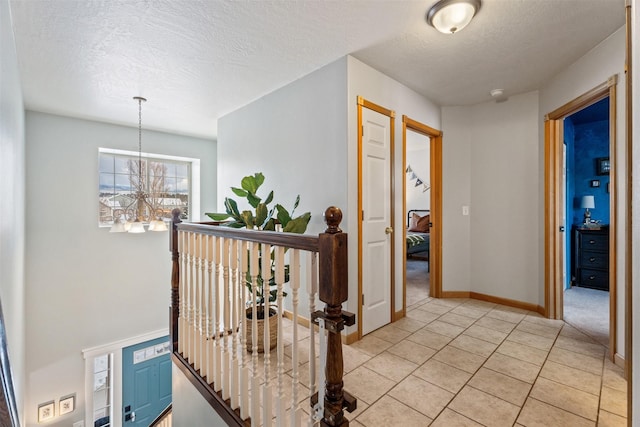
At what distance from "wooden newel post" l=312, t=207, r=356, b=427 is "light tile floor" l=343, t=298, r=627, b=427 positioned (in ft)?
1.91

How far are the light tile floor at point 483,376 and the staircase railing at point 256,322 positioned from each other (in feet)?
1.51

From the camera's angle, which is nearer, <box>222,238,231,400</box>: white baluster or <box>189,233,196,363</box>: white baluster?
<box>222,238,231,400</box>: white baluster

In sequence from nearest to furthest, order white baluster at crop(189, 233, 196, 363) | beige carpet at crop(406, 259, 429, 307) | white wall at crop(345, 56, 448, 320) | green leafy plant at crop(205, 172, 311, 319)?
white baluster at crop(189, 233, 196, 363), green leafy plant at crop(205, 172, 311, 319), white wall at crop(345, 56, 448, 320), beige carpet at crop(406, 259, 429, 307)

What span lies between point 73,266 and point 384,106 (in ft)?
14.4

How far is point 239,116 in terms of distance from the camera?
3.75 m

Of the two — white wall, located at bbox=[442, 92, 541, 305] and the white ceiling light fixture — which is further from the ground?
the white ceiling light fixture

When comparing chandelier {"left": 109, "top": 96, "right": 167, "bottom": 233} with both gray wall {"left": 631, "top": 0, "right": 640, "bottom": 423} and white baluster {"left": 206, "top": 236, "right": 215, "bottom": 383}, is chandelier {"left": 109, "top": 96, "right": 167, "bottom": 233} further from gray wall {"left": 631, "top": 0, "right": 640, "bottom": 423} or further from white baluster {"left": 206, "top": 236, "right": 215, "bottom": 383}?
gray wall {"left": 631, "top": 0, "right": 640, "bottom": 423}

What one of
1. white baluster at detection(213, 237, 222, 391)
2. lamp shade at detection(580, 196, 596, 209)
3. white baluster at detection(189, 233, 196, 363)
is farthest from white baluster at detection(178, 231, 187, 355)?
lamp shade at detection(580, 196, 596, 209)

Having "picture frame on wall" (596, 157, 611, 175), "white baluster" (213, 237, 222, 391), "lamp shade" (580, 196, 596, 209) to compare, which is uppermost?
"picture frame on wall" (596, 157, 611, 175)

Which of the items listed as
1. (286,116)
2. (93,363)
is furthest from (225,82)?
(93,363)

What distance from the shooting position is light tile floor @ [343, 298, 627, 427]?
1560 millimetres

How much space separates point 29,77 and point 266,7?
2.57m

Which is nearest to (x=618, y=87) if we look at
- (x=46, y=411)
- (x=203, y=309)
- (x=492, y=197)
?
(x=492, y=197)

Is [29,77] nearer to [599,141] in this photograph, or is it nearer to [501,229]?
[501,229]
